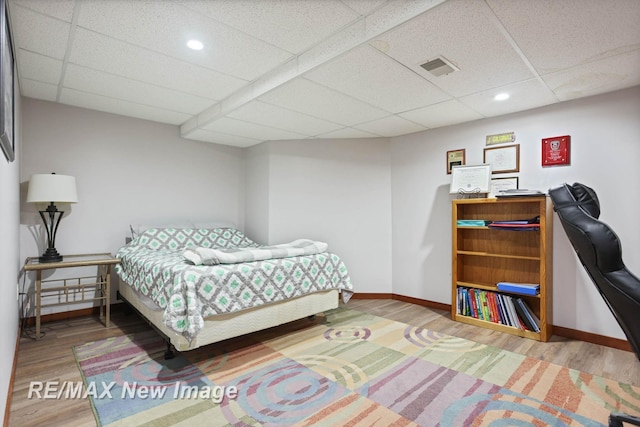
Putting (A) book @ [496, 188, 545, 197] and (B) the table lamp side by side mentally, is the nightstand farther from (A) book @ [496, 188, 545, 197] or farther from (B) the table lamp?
(A) book @ [496, 188, 545, 197]

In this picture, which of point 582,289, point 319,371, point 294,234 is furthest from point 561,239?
point 294,234

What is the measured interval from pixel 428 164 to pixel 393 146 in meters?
0.59

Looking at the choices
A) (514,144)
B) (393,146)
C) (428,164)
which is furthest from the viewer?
(393,146)

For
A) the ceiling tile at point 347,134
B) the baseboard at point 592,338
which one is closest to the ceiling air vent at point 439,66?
the ceiling tile at point 347,134

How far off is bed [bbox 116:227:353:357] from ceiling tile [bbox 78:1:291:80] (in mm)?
1439

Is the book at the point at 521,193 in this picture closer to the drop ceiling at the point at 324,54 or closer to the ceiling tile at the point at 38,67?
the drop ceiling at the point at 324,54

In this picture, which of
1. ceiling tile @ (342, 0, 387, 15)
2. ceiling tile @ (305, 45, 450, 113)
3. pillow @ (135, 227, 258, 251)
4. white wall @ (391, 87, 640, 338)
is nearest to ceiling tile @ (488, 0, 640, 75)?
ceiling tile @ (342, 0, 387, 15)

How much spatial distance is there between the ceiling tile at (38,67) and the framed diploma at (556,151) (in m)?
4.16

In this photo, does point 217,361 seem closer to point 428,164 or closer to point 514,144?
point 428,164

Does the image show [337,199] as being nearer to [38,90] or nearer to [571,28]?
[571,28]

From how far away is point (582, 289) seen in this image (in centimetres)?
283

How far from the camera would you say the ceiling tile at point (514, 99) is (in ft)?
8.54

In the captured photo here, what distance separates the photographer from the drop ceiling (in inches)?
67.9

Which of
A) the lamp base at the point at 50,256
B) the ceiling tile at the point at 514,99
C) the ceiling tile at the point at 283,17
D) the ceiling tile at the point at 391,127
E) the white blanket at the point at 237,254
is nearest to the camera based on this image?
the ceiling tile at the point at 283,17
